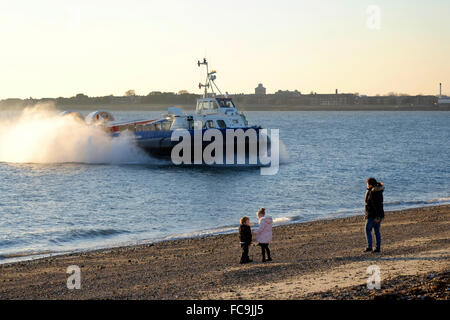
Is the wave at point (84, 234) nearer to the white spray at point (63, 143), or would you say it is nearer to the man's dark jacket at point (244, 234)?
the man's dark jacket at point (244, 234)

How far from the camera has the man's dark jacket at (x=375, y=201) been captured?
10.7 metres

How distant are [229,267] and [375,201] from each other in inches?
113

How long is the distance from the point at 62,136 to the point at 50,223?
24.2m

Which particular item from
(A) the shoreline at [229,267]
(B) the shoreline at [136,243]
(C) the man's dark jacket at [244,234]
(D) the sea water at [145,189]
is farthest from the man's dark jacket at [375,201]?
(D) the sea water at [145,189]

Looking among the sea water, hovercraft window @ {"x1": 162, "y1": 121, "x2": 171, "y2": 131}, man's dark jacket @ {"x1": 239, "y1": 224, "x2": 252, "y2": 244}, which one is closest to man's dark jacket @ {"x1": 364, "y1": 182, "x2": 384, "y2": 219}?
man's dark jacket @ {"x1": 239, "y1": 224, "x2": 252, "y2": 244}

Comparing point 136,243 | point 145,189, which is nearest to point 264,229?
point 136,243

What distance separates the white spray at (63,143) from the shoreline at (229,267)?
2309 centimetres

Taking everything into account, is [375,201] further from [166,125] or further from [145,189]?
[166,125]

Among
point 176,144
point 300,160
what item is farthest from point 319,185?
point 300,160

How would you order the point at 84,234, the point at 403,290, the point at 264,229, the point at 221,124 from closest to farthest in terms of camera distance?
the point at 403,290 → the point at 264,229 → the point at 84,234 → the point at 221,124

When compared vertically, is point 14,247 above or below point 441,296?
below

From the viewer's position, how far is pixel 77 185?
96.5 ft

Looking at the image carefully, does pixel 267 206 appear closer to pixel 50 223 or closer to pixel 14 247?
pixel 50 223

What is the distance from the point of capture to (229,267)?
426 inches
